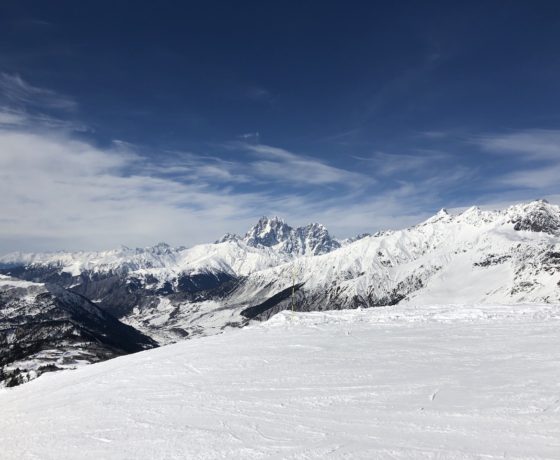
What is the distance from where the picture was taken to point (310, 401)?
14.4 metres

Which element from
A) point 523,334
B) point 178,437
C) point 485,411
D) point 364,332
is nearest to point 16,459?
point 178,437

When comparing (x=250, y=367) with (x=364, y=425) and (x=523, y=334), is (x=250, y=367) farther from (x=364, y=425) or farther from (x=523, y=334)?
(x=523, y=334)

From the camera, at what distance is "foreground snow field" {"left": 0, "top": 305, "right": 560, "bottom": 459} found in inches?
432

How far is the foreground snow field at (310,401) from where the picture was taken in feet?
36.0

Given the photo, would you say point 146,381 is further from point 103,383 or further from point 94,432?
point 94,432

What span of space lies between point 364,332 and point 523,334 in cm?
804

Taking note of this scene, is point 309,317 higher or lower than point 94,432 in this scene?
higher

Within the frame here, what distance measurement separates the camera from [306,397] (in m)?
14.8

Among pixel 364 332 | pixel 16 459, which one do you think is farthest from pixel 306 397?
pixel 364 332

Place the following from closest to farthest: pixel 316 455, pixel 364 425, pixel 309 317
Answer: pixel 316 455 → pixel 364 425 → pixel 309 317

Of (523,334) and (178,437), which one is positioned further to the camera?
(523,334)

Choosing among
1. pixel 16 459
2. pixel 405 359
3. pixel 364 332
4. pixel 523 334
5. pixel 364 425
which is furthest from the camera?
pixel 364 332

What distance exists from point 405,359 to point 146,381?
34.1 feet

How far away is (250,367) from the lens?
18.8m
